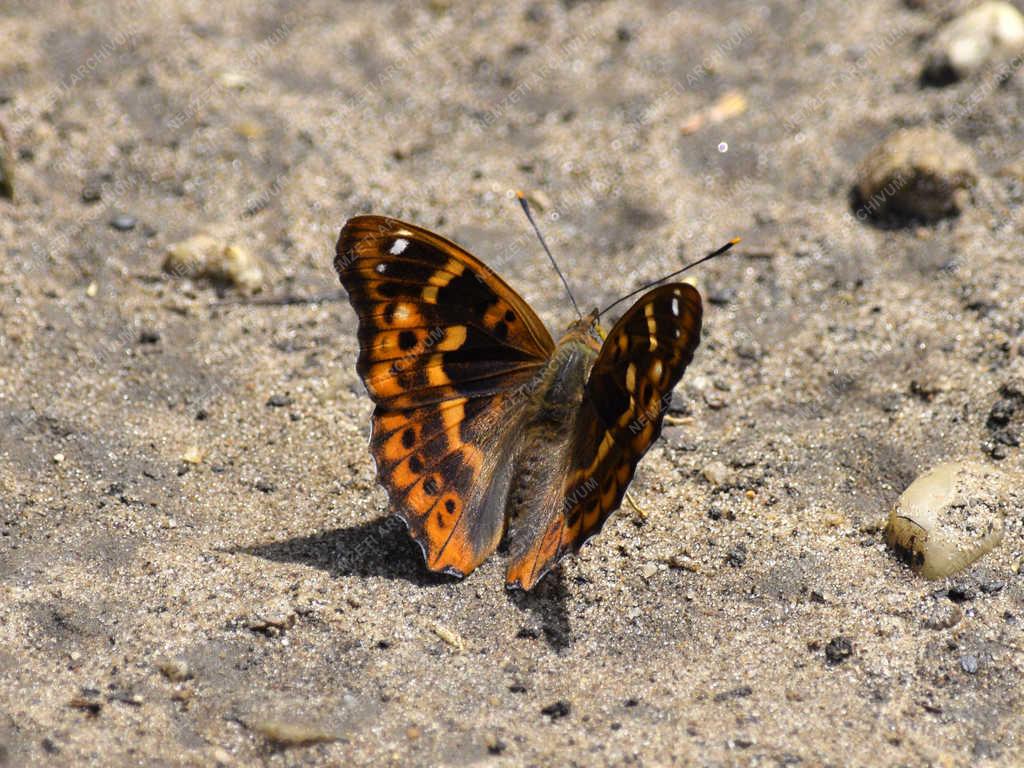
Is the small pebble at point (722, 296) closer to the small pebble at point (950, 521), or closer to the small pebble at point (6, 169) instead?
the small pebble at point (950, 521)

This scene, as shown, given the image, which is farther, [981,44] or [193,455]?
[981,44]

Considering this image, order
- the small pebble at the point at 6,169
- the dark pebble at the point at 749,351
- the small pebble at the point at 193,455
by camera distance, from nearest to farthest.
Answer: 1. the small pebble at the point at 193,455
2. the dark pebble at the point at 749,351
3. the small pebble at the point at 6,169

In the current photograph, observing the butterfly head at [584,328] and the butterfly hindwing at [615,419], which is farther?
the butterfly head at [584,328]

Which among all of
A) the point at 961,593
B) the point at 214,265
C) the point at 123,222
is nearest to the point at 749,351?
the point at 961,593

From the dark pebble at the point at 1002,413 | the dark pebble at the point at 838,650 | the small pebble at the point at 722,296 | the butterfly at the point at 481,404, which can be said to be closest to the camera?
the dark pebble at the point at 838,650

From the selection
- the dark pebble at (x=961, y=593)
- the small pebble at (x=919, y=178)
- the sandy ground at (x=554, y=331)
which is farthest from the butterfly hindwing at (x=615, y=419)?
the small pebble at (x=919, y=178)

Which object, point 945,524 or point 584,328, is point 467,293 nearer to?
point 584,328

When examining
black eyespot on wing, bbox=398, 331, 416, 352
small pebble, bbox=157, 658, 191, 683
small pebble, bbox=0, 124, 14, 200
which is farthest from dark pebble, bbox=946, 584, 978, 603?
small pebble, bbox=0, 124, 14, 200
